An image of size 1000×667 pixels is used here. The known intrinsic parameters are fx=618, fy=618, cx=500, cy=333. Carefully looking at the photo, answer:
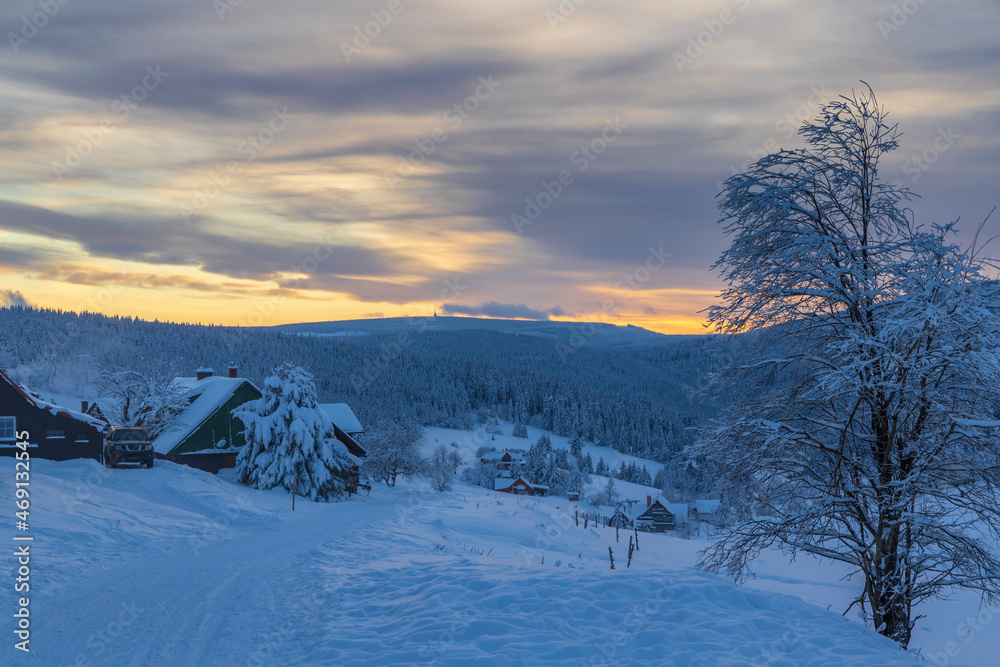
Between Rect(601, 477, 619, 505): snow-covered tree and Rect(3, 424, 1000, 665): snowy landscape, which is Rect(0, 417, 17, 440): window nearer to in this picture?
Rect(3, 424, 1000, 665): snowy landscape

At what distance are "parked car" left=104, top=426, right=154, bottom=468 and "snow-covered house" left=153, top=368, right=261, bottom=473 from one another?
354 inches

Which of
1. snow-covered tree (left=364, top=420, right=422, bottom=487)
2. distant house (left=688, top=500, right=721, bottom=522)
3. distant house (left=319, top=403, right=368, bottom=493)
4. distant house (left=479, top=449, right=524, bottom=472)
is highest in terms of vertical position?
distant house (left=319, top=403, right=368, bottom=493)

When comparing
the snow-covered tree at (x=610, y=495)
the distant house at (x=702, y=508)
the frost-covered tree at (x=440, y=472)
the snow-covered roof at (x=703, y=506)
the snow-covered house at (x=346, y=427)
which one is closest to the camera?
the snow-covered house at (x=346, y=427)

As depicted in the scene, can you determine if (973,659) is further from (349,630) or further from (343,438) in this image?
(343,438)

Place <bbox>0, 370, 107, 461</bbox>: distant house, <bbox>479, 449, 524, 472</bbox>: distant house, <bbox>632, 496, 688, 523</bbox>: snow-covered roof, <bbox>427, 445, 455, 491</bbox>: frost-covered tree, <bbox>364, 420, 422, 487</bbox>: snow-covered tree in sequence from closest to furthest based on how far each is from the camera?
<bbox>0, 370, 107, 461</bbox>: distant house → <bbox>427, 445, 455, 491</bbox>: frost-covered tree → <bbox>364, 420, 422, 487</bbox>: snow-covered tree → <bbox>632, 496, 688, 523</bbox>: snow-covered roof → <bbox>479, 449, 524, 472</bbox>: distant house

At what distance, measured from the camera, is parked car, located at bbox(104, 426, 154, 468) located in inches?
1114

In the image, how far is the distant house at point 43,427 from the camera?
2878 centimetres

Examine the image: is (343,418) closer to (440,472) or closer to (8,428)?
(440,472)

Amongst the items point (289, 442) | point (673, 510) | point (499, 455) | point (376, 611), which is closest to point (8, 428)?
point (289, 442)

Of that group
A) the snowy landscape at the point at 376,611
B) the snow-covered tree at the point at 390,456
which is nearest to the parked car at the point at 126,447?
the snowy landscape at the point at 376,611

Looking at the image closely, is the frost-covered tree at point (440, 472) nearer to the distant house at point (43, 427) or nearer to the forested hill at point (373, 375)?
the forested hill at point (373, 375)

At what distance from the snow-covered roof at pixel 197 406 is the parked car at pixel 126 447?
29.5 ft

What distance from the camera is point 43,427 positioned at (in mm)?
30375

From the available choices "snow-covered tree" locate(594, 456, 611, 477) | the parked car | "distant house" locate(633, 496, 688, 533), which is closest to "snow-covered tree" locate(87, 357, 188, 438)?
the parked car
